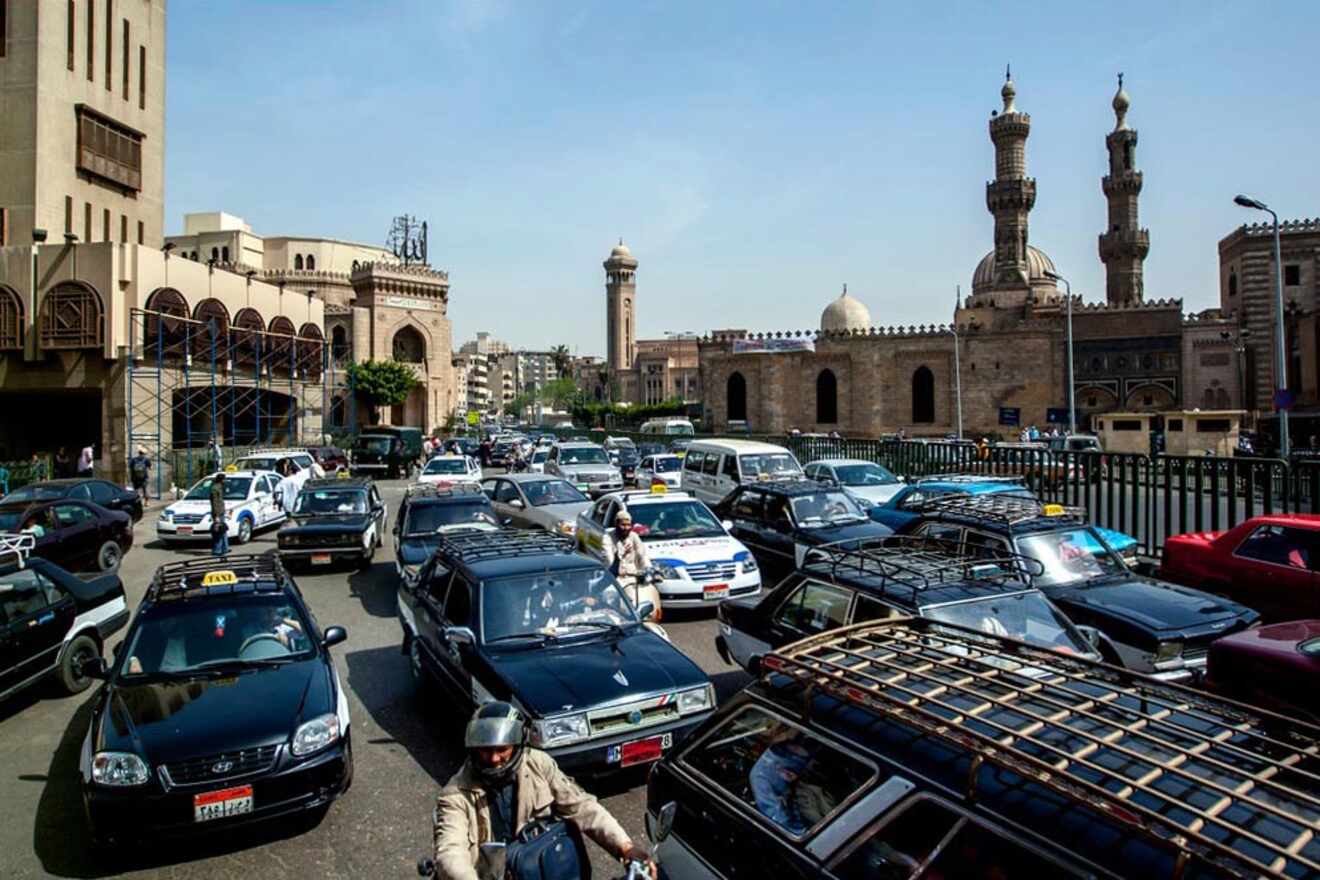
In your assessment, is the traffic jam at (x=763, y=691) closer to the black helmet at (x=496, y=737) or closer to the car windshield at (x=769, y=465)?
the black helmet at (x=496, y=737)

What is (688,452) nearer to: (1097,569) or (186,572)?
(1097,569)

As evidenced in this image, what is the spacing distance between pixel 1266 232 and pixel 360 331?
63.3m

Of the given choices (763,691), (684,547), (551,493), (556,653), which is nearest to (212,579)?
(556,653)

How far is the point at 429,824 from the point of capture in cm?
559

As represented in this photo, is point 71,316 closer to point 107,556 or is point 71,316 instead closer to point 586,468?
point 107,556

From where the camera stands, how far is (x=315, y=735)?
557 cm

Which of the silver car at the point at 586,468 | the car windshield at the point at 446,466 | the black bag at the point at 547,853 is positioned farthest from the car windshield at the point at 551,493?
the black bag at the point at 547,853

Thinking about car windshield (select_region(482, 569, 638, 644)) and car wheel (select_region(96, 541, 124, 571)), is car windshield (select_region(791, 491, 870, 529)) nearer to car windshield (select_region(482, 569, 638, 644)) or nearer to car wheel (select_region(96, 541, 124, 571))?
car windshield (select_region(482, 569, 638, 644))

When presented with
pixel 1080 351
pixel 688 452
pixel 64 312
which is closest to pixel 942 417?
pixel 1080 351

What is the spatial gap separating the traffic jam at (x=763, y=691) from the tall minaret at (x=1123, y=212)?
60258 millimetres

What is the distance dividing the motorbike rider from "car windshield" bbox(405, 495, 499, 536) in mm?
9434

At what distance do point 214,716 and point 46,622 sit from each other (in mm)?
3887

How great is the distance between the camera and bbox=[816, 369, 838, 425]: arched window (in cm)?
6253

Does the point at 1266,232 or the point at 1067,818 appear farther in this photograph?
the point at 1266,232
